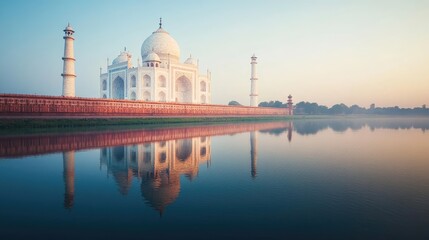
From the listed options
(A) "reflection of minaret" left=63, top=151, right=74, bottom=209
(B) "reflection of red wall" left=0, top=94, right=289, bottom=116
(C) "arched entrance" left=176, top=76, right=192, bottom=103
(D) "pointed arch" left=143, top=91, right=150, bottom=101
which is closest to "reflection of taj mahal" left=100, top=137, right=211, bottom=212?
(A) "reflection of minaret" left=63, top=151, right=74, bottom=209

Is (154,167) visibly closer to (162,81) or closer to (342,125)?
(342,125)

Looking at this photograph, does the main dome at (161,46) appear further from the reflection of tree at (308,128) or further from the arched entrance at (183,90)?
the reflection of tree at (308,128)

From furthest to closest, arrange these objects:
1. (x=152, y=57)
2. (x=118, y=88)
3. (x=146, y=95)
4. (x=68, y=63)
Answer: (x=118, y=88) < (x=152, y=57) < (x=146, y=95) < (x=68, y=63)

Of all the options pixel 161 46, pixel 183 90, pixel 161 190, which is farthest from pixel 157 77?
pixel 161 190

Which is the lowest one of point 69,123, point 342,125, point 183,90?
point 342,125

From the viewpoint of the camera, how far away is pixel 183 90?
38281mm

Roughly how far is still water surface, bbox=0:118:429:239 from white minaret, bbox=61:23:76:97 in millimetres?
17971

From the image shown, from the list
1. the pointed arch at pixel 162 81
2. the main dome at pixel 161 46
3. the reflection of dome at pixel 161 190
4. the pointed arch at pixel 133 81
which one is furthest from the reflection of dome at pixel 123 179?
the main dome at pixel 161 46

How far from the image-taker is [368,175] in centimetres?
625

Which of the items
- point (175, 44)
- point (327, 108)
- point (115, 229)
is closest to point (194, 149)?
point (115, 229)

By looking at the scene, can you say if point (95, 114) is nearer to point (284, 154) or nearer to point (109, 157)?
point (109, 157)

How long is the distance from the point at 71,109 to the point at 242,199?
18.5 m

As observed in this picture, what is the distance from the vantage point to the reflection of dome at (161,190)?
4316 mm

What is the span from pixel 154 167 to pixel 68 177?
182 centimetres
